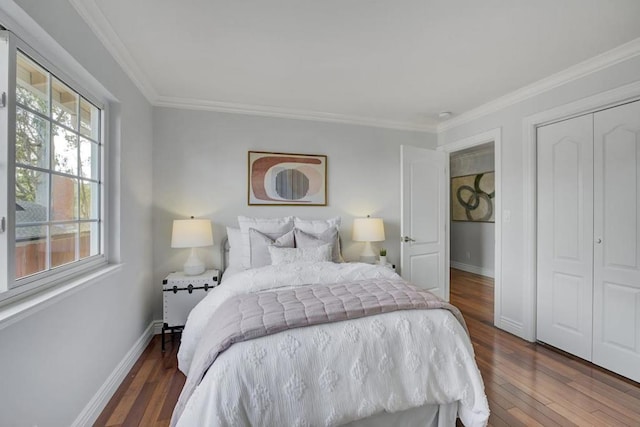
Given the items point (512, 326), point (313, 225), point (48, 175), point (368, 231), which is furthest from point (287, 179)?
point (512, 326)

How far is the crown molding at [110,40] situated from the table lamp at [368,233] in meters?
2.56

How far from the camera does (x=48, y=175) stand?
1.58 m

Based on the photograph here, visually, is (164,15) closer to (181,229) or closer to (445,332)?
(181,229)

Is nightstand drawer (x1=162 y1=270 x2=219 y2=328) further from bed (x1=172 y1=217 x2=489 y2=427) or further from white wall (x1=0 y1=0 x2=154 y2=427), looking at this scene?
bed (x1=172 y1=217 x2=489 y2=427)

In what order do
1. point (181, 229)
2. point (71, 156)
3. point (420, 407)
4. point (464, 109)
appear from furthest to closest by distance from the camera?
point (464, 109)
point (181, 229)
point (71, 156)
point (420, 407)

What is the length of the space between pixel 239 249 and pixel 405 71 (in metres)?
2.31

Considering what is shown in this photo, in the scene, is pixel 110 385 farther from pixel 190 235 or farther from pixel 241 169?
pixel 241 169

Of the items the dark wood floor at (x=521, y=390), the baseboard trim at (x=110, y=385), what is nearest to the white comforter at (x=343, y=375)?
the dark wood floor at (x=521, y=390)

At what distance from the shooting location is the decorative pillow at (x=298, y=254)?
2.66 meters

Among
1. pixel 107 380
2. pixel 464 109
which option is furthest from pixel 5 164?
pixel 464 109

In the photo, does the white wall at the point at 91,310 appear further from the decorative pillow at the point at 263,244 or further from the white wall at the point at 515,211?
the white wall at the point at 515,211

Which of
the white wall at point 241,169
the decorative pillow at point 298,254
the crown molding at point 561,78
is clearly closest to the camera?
the crown molding at point 561,78

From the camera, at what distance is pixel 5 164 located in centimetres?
125

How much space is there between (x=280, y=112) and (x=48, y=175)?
2.34 meters
